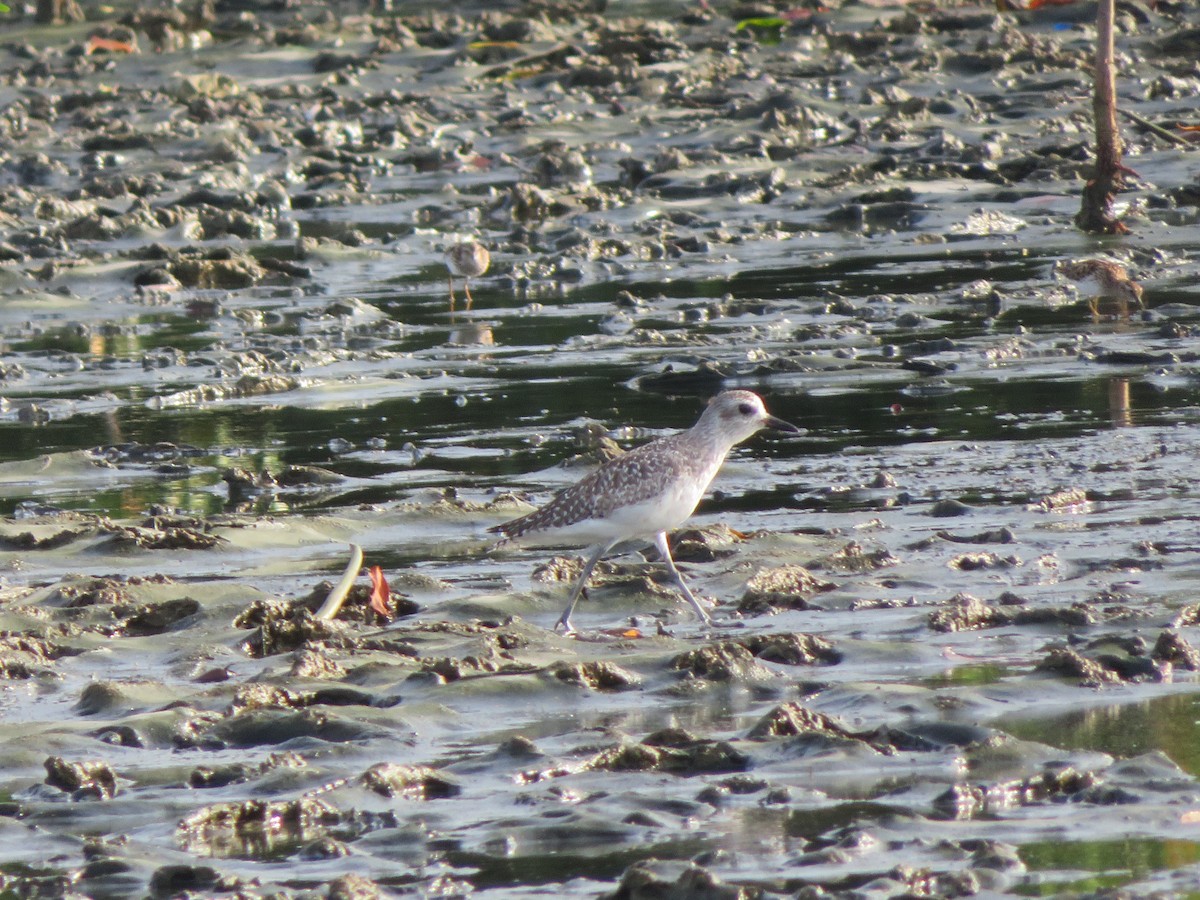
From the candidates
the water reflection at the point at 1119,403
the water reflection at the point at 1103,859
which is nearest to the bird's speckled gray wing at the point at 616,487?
the water reflection at the point at 1103,859

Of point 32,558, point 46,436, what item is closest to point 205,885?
point 32,558

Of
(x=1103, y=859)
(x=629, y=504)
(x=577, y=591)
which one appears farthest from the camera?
(x=629, y=504)

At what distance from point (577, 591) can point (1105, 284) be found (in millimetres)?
6706

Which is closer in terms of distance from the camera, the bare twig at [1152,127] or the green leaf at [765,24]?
the bare twig at [1152,127]

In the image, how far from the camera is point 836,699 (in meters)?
6.23

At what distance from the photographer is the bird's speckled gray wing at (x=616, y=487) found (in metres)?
7.72

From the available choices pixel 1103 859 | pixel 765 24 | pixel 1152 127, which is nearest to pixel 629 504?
pixel 1103 859

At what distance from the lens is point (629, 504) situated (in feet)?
25.3

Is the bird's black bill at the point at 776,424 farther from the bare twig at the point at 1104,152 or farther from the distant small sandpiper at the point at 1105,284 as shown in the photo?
the bare twig at the point at 1104,152

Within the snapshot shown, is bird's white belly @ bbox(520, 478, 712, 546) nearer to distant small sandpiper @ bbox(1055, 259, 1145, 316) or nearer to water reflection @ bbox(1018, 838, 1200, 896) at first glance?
water reflection @ bbox(1018, 838, 1200, 896)

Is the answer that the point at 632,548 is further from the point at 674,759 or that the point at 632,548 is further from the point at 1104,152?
the point at 1104,152

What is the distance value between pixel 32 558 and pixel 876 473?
3.64 m

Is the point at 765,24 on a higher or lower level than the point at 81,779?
higher

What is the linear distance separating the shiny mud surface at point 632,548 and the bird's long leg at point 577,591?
9 centimetres
